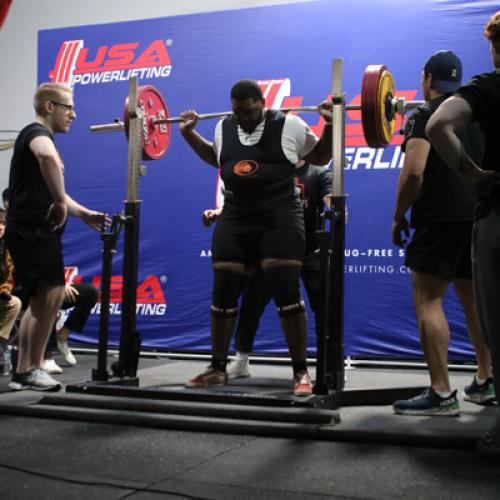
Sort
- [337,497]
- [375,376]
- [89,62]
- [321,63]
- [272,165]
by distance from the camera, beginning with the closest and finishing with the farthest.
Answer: [337,497]
[272,165]
[375,376]
[321,63]
[89,62]

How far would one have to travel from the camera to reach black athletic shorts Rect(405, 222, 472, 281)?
2.62 metres

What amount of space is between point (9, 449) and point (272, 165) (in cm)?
153

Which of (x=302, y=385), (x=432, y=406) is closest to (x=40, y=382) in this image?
(x=302, y=385)

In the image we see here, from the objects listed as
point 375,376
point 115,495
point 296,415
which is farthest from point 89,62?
point 115,495

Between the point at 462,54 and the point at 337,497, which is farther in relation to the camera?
the point at 462,54

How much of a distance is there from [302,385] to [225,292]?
530 millimetres

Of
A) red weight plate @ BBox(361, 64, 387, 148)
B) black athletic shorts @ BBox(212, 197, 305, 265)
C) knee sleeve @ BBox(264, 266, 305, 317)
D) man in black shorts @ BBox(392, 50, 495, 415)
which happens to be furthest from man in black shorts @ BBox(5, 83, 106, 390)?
man in black shorts @ BBox(392, 50, 495, 415)

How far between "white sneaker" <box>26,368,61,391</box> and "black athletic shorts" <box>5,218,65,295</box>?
1.23 feet

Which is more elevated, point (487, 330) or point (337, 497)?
point (487, 330)

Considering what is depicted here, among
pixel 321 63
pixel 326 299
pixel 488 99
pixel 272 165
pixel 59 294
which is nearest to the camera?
pixel 488 99

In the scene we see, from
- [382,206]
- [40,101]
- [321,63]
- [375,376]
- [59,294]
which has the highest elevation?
[321,63]

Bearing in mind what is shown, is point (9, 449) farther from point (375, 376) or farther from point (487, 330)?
point (375, 376)

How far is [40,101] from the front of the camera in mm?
3365

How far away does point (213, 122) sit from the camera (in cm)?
501
